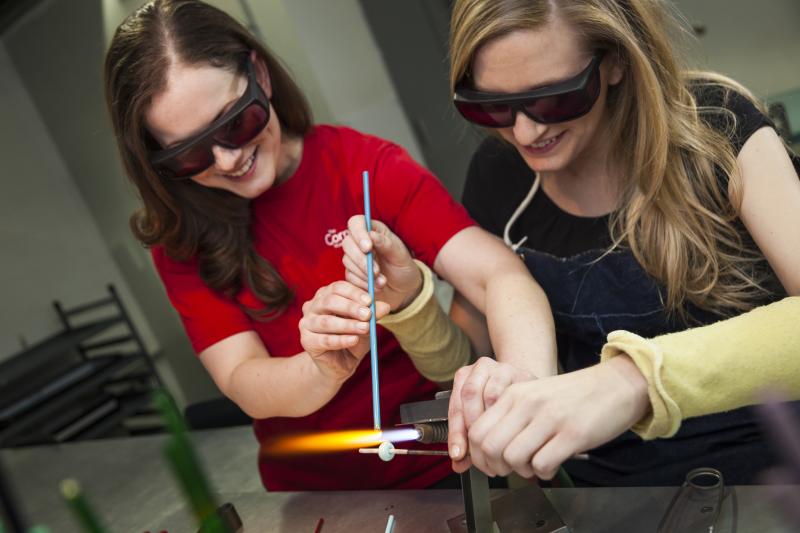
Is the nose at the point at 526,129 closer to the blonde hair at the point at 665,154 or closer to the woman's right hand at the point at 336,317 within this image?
the blonde hair at the point at 665,154

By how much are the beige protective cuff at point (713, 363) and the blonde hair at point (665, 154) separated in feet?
0.94

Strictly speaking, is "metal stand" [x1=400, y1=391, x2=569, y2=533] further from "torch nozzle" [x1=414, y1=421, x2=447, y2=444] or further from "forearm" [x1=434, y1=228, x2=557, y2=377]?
"forearm" [x1=434, y1=228, x2=557, y2=377]

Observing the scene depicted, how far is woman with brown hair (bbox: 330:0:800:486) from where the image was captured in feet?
3.61

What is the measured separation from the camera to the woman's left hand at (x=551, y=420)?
2.74ft

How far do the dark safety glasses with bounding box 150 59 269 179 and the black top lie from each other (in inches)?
20.1

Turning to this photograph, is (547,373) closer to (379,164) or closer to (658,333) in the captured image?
(658,333)

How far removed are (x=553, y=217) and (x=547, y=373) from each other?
37 cm

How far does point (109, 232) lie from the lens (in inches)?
143

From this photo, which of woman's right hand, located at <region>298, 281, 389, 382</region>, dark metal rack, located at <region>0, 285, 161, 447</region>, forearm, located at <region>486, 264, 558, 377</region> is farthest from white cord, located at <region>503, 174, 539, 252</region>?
dark metal rack, located at <region>0, 285, 161, 447</region>

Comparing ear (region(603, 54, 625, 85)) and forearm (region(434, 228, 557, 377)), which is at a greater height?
ear (region(603, 54, 625, 85))

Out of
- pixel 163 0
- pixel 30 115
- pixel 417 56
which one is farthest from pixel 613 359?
pixel 30 115

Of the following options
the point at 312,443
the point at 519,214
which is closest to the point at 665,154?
the point at 519,214

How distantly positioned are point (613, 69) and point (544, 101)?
0.63ft

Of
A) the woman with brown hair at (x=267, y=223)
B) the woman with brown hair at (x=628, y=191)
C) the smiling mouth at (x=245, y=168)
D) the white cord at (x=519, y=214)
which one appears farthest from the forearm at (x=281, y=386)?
the white cord at (x=519, y=214)
